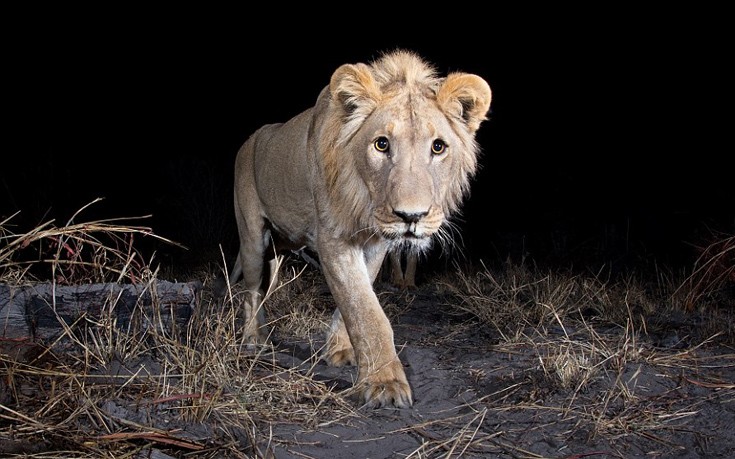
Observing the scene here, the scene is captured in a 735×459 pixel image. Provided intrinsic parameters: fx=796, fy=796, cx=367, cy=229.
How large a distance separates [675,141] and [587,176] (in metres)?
1.51

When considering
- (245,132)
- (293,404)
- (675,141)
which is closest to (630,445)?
(293,404)

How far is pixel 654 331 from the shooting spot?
4270mm

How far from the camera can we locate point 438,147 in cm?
347

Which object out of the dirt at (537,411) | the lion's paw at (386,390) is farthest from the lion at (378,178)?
the dirt at (537,411)

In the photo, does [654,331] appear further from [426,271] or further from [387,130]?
[426,271]

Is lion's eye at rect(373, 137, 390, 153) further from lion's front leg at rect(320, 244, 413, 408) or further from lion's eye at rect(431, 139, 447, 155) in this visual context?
lion's front leg at rect(320, 244, 413, 408)

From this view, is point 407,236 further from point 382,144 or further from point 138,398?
point 138,398

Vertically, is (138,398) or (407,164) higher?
(407,164)

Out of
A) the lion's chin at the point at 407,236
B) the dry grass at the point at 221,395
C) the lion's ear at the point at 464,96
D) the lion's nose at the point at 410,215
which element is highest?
the lion's ear at the point at 464,96

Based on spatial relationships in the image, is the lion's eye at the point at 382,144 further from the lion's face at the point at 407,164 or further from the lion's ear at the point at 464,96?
the lion's ear at the point at 464,96

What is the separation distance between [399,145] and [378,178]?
0.17 metres

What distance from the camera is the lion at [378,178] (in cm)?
324

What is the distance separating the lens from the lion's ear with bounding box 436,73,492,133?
11.6ft

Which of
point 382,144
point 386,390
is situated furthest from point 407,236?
point 386,390
